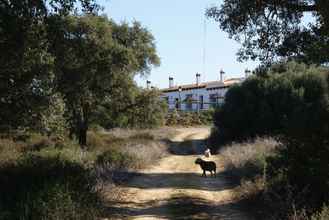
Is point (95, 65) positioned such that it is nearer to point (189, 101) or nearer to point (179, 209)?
point (179, 209)

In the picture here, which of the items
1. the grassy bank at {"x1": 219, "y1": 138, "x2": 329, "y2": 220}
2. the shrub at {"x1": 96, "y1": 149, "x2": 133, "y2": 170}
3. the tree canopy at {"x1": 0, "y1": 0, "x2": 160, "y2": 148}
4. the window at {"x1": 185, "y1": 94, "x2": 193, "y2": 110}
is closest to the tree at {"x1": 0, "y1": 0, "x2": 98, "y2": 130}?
the tree canopy at {"x1": 0, "y1": 0, "x2": 160, "y2": 148}

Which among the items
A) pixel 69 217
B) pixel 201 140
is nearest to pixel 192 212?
pixel 69 217

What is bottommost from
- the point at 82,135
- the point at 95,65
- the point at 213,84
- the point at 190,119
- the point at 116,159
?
the point at 116,159

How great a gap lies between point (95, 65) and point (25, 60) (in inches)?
577

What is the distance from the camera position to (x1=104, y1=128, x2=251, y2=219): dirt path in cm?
1355

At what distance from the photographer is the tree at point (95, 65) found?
30.5m

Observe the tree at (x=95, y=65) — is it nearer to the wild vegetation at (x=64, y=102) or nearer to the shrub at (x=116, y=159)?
the wild vegetation at (x=64, y=102)

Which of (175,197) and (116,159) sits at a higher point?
(116,159)

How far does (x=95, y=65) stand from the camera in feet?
105

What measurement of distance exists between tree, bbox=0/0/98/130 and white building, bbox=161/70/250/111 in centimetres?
7148

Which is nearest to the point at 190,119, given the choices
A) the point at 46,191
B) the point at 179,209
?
the point at 179,209

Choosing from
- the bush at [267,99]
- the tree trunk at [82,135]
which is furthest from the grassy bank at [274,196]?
the bush at [267,99]

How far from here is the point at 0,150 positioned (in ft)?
76.5

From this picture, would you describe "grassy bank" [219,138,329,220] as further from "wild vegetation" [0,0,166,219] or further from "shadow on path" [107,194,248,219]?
"wild vegetation" [0,0,166,219]
